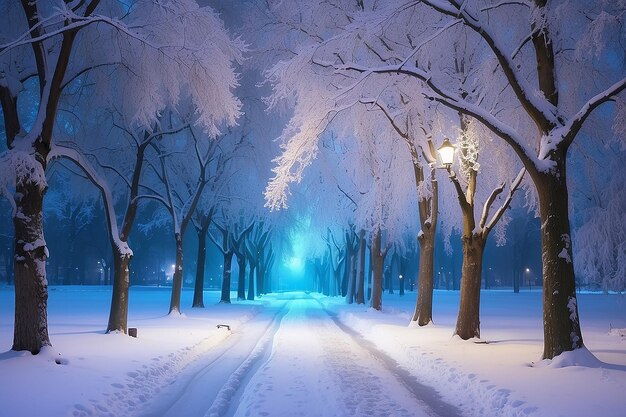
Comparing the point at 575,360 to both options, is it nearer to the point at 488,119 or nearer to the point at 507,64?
the point at 488,119

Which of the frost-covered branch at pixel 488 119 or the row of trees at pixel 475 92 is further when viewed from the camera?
the frost-covered branch at pixel 488 119

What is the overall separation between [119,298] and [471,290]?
961 cm

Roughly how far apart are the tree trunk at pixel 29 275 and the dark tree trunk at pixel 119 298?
14.8 feet

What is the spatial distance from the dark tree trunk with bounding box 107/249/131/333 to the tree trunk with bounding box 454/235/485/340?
9.17m

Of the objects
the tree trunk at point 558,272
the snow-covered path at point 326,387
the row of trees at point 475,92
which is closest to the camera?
the snow-covered path at point 326,387

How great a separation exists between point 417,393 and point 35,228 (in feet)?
24.3

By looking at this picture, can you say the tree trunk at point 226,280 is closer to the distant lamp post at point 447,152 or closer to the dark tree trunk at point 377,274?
the dark tree trunk at point 377,274

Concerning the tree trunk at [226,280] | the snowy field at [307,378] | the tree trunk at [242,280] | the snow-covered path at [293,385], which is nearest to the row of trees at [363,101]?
the snowy field at [307,378]

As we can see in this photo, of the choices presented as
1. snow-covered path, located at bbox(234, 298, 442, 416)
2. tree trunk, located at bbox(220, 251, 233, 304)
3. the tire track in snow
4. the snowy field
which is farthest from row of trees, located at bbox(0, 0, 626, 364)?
tree trunk, located at bbox(220, 251, 233, 304)

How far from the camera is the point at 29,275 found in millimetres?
9008

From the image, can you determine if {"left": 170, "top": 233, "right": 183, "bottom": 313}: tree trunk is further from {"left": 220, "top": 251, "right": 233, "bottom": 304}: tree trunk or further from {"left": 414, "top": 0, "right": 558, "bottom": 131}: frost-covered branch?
{"left": 414, "top": 0, "right": 558, "bottom": 131}: frost-covered branch

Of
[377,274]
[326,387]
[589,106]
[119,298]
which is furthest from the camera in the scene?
[377,274]

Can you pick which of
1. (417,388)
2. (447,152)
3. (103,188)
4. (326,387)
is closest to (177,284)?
(103,188)

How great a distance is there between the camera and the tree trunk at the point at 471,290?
13.1 meters
